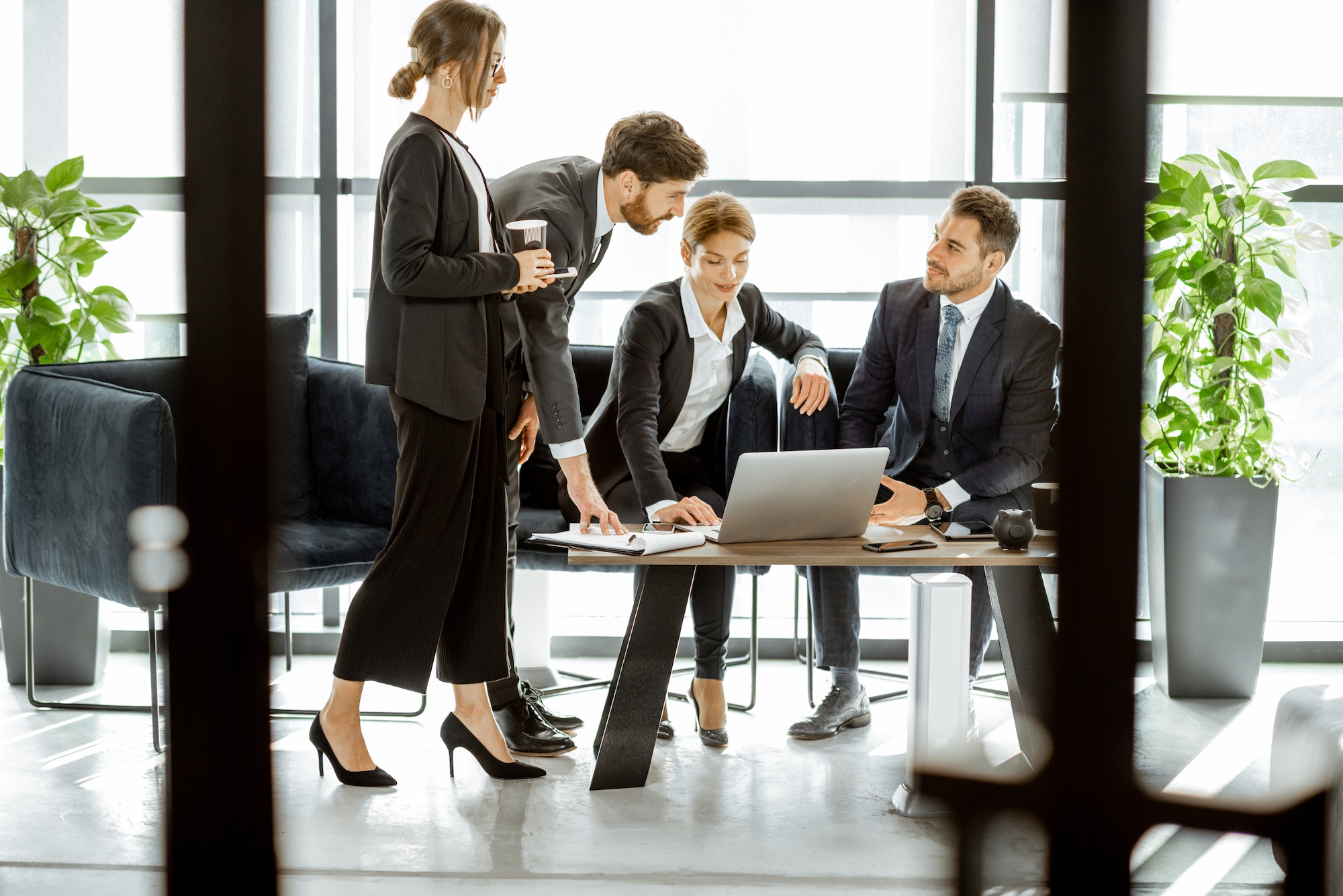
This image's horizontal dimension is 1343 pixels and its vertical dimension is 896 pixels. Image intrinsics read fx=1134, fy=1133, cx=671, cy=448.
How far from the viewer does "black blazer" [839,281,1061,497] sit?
271cm

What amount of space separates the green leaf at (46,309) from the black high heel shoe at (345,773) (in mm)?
1475

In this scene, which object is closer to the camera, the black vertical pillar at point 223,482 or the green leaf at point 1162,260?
the black vertical pillar at point 223,482

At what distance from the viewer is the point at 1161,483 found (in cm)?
→ 298

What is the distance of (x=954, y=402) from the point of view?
2.76 metres

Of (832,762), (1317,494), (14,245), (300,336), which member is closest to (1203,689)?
(1317,494)

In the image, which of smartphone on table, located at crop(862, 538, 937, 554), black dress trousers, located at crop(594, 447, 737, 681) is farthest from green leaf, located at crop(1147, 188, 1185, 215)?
black dress trousers, located at crop(594, 447, 737, 681)

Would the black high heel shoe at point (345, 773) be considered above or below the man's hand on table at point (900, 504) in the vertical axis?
below

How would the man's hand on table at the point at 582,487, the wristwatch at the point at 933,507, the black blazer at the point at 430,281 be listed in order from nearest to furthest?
the black blazer at the point at 430,281, the man's hand on table at the point at 582,487, the wristwatch at the point at 933,507

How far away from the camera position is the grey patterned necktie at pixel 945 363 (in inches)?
110

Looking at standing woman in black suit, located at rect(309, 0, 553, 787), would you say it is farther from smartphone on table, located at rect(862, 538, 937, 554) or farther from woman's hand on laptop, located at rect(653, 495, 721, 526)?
smartphone on table, located at rect(862, 538, 937, 554)

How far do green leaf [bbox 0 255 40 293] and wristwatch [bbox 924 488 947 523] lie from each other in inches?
92.1

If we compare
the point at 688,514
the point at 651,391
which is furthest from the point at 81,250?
the point at 688,514

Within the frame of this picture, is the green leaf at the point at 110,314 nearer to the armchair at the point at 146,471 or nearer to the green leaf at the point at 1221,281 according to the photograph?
the armchair at the point at 146,471

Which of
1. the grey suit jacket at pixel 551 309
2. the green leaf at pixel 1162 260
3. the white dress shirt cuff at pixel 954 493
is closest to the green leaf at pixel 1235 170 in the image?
the green leaf at pixel 1162 260
